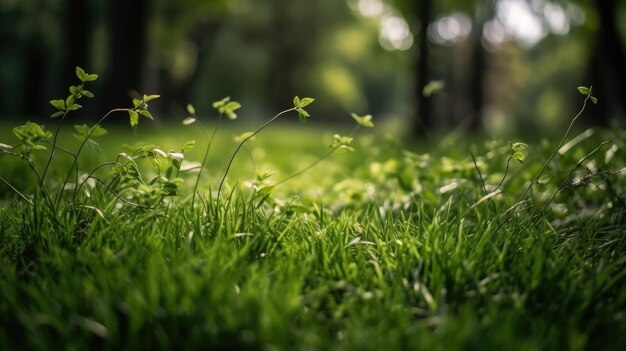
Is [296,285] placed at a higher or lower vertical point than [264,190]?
lower

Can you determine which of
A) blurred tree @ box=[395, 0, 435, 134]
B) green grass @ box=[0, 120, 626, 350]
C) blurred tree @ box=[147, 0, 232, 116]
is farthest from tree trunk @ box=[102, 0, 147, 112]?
green grass @ box=[0, 120, 626, 350]

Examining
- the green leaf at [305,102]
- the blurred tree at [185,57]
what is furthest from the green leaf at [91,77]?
the blurred tree at [185,57]

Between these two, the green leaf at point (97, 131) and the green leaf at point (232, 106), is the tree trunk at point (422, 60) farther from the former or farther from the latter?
the green leaf at point (97, 131)

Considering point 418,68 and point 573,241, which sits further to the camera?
point 418,68

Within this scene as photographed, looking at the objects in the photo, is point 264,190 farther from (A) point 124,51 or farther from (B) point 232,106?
(A) point 124,51

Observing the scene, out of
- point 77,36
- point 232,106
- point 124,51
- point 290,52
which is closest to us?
point 232,106

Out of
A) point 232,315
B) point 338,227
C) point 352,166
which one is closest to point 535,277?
point 338,227

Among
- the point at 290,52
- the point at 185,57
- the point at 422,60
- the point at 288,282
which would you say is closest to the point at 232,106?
the point at 288,282

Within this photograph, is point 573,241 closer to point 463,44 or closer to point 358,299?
point 358,299

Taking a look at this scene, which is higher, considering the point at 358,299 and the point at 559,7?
the point at 559,7
